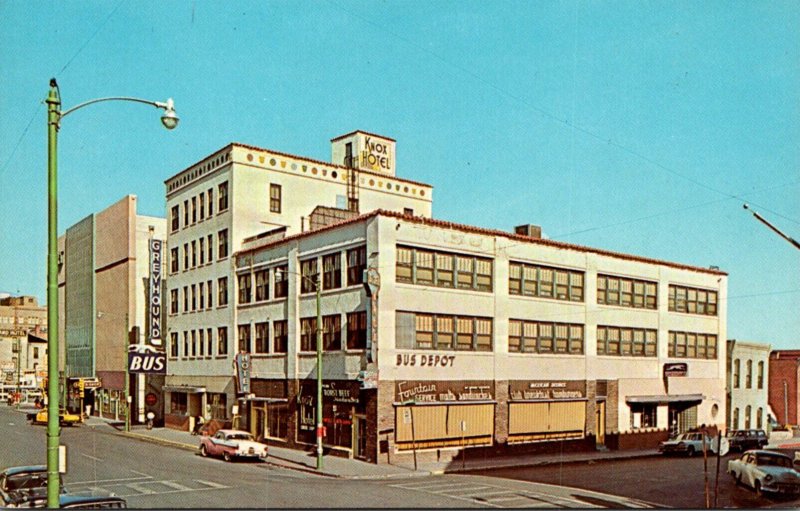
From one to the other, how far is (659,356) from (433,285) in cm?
2144

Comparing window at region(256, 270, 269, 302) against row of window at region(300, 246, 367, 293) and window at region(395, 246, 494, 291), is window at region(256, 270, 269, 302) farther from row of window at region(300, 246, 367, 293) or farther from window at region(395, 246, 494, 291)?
window at region(395, 246, 494, 291)

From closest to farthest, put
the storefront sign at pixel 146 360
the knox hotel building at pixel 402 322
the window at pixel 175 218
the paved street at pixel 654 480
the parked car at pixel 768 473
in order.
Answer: the paved street at pixel 654 480 < the parked car at pixel 768 473 < the knox hotel building at pixel 402 322 < the window at pixel 175 218 < the storefront sign at pixel 146 360

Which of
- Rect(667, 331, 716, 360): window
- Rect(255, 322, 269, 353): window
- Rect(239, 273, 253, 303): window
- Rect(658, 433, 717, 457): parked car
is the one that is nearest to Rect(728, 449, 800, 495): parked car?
Rect(658, 433, 717, 457): parked car

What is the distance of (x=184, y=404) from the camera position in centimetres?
5750

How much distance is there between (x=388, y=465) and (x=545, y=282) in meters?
15.5

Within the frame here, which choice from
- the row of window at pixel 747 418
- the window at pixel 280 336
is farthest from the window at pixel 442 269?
the row of window at pixel 747 418

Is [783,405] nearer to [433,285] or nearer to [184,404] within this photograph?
[433,285]

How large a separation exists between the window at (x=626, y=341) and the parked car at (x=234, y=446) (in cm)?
2294

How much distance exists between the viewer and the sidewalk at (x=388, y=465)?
1366 inches

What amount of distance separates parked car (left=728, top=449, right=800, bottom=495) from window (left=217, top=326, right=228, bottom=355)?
32187 mm

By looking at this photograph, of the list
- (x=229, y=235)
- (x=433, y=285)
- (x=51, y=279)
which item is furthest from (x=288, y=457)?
(x=51, y=279)

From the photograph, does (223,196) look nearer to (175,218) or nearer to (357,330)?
(175,218)

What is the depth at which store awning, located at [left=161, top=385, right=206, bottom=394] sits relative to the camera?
177 feet

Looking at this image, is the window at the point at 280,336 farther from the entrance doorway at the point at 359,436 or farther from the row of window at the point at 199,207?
the row of window at the point at 199,207
